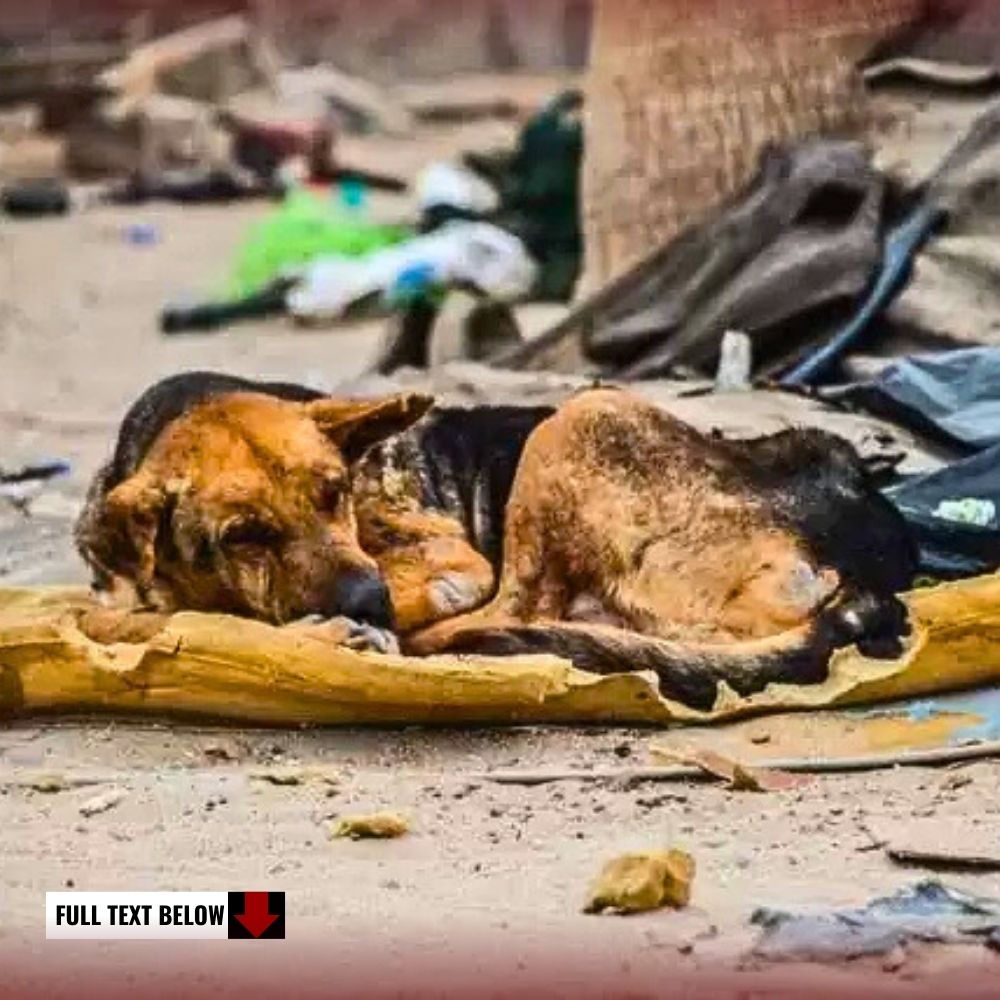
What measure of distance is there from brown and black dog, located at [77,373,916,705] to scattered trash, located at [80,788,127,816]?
19.3 inches

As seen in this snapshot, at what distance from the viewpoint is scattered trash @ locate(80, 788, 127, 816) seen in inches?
189

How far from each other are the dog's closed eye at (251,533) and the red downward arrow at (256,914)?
1072mm

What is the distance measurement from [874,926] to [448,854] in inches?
29.7

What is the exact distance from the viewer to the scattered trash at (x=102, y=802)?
15.7 feet

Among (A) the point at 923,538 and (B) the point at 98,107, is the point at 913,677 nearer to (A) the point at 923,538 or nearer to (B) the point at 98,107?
(A) the point at 923,538

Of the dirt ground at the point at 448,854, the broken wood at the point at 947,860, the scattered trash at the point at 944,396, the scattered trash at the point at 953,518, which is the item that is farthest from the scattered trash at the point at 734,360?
the broken wood at the point at 947,860

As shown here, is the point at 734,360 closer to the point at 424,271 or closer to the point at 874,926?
the point at 424,271

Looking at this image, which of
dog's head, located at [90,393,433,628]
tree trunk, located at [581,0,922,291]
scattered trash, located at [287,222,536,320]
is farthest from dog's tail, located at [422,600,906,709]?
scattered trash, located at [287,222,536,320]

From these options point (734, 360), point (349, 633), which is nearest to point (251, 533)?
point (349, 633)

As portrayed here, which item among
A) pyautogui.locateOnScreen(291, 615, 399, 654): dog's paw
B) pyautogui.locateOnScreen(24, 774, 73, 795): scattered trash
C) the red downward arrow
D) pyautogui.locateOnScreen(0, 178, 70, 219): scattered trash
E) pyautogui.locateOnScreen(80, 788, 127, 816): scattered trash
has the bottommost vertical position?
pyautogui.locateOnScreen(0, 178, 70, 219): scattered trash

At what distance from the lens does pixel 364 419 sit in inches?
213

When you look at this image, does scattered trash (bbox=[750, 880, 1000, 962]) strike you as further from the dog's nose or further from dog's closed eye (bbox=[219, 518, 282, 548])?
dog's closed eye (bbox=[219, 518, 282, 548])

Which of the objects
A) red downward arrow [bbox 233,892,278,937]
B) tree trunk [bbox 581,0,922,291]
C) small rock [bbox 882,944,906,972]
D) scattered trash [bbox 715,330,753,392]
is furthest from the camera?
tree trunk [bbox 581,0,922,291]

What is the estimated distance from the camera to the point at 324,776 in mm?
4891
